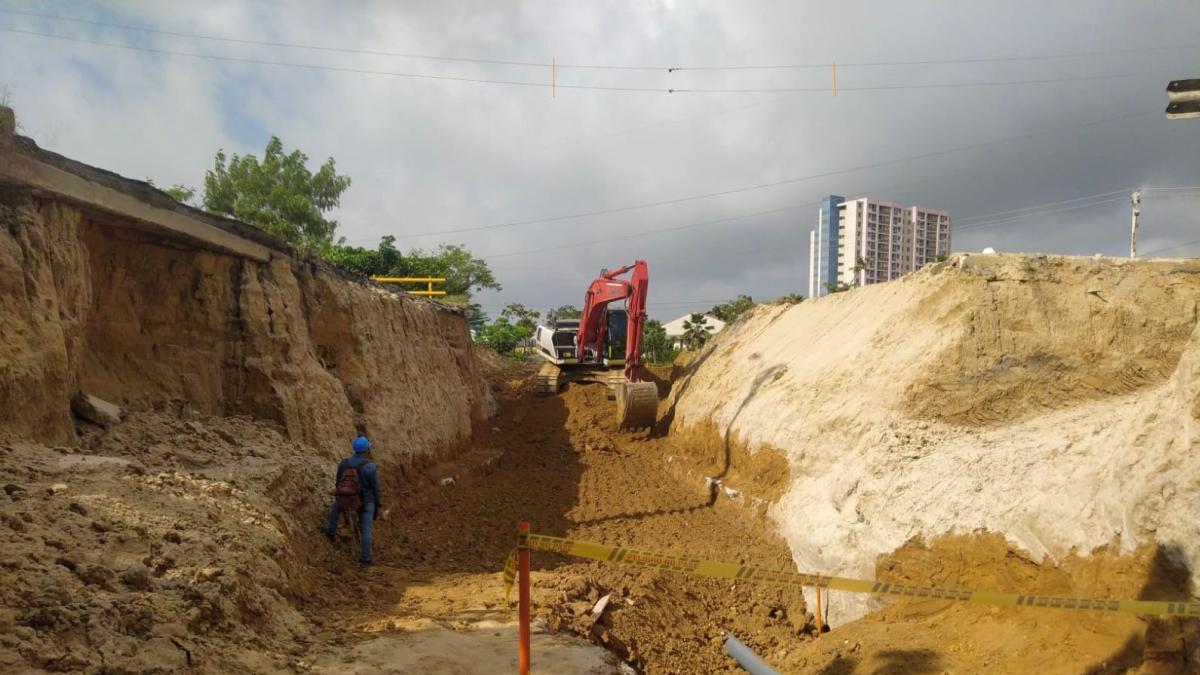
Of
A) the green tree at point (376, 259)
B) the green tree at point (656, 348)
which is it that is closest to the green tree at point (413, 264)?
the green tree at point (376, 259)

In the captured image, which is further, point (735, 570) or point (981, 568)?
point (981, 568)

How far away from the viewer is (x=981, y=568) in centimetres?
543

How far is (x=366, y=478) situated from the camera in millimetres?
6957

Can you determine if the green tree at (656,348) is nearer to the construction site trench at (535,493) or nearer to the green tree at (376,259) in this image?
the green tree at (376,259)

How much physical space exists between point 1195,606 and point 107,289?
9063mm

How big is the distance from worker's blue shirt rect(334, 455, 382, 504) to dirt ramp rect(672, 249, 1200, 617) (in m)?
4.76

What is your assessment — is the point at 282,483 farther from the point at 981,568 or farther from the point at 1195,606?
the point at 1195,606

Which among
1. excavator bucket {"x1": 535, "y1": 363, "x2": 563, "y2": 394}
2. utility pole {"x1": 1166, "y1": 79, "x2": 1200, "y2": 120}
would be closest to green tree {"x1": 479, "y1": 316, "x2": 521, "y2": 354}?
excavator bucket {"x1": 535, "y1": 363, "x2": 563, "y2": 394}

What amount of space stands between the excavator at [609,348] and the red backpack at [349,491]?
812 cm

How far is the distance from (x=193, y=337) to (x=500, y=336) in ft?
88.0

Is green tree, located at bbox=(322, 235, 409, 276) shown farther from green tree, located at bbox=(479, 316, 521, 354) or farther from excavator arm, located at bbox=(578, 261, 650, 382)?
excavator arm, located at bbox=(578, 261, 650, 382)

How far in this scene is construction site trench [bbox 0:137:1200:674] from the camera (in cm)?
409

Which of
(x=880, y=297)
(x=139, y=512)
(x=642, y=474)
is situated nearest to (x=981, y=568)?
(x=880, y=297)

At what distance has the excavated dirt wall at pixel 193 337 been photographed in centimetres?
509
